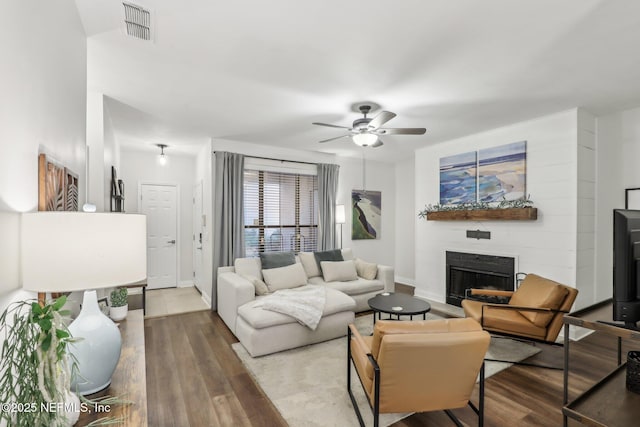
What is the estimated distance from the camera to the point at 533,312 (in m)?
2.97

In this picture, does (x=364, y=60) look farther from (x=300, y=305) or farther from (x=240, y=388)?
(x=240, y=388)

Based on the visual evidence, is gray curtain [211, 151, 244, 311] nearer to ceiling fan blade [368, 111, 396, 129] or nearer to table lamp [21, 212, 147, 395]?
ceiling fan blade [368, 111, 396, 129]

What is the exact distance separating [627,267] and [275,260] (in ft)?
12.0

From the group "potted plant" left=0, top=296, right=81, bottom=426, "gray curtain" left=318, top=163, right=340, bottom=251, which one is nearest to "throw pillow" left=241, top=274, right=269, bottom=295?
"gray curtain" left=318, top=163, right=340, bottom=251

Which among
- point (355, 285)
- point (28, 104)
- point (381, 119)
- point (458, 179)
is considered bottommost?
point (355, 285)

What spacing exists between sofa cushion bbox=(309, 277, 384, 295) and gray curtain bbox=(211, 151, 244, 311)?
131 centimetres

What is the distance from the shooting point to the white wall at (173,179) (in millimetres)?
5789

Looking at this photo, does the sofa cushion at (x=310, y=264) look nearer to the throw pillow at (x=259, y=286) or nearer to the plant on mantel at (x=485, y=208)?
the throw pillow at (x=259, y=286)

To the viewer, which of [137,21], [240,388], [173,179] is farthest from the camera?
[173,179]

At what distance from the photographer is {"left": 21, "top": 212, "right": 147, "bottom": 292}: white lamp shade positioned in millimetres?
941

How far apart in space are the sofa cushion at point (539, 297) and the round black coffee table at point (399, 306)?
3.04ft

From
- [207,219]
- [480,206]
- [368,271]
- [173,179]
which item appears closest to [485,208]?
[480,206]

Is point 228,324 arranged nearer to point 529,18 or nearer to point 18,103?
point 18,103

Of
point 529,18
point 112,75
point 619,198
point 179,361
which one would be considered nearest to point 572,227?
point 619,198
